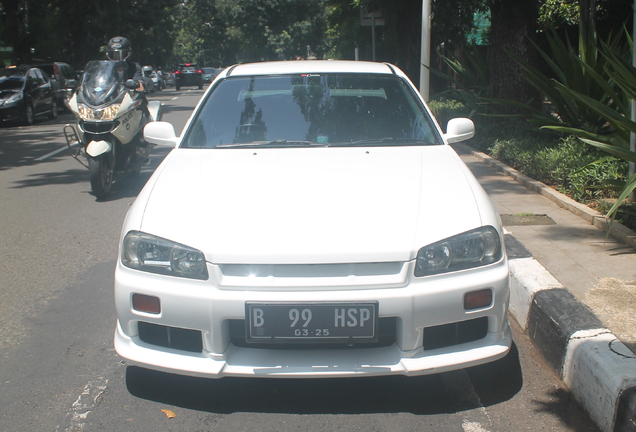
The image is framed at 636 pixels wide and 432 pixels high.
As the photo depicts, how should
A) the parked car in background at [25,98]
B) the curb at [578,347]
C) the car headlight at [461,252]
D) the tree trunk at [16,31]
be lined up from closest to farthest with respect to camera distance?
Answer: the curb at [578,347] < the car headlight at [461,252] < the parked car in background at [25,98] < the tree trunk at [16,31]

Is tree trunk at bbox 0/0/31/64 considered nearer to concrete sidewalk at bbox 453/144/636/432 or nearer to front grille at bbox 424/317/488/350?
concrete sidewalk at bbox 453/144/636/432

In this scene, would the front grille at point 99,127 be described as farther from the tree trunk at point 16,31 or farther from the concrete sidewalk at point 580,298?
the tree trunk at point 16,31

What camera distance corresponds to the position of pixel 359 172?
3.42m

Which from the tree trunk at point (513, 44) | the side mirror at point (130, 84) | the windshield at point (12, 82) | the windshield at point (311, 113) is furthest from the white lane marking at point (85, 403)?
the windshield at point (12, 82)

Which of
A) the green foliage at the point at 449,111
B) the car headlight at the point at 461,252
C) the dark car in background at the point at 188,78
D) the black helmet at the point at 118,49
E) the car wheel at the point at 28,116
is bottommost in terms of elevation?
the dark car in background at the point at 188,78

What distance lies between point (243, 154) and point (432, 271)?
4.92 feet

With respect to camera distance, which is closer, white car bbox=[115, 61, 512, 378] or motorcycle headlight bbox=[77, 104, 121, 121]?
white car bbox=[115, 61, 512, 378]

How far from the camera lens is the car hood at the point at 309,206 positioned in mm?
2742

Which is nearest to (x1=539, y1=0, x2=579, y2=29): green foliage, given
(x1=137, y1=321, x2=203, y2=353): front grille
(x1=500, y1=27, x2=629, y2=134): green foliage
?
(x1=500, y1=27, x2=629, y2=134): green foliage

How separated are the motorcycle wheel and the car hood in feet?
14.2

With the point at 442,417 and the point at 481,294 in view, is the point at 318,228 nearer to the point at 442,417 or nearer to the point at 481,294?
the point at 481,294

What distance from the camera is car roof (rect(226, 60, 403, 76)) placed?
4465 millimetres

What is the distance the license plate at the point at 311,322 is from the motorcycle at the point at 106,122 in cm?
556

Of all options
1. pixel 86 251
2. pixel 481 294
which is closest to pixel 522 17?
pixel 86 251
